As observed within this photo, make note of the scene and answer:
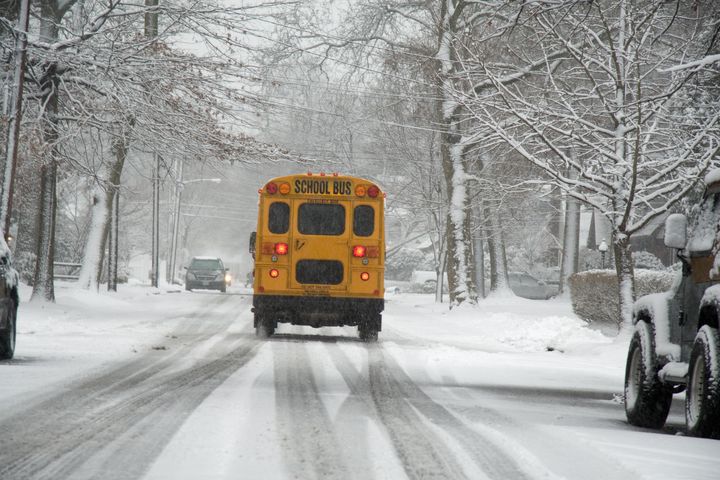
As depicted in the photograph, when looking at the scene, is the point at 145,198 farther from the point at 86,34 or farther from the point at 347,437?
the point at 347,437

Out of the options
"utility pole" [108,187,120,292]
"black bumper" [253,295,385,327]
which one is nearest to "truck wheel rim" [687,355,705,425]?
"black bumper" [253,295,385,327]

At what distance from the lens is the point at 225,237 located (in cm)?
10444

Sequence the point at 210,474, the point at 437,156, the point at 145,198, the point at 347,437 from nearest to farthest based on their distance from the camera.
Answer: the point at 210,474 → the point at 347,437 → the point at 437,156 → the point at 145,198

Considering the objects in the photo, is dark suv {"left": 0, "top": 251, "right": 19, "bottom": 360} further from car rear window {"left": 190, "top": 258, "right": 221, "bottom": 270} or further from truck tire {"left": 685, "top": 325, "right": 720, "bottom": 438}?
car rear window {"left": 190, "top": 258, "right": 221, "bottom": 270}

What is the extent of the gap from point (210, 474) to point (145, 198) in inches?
2702

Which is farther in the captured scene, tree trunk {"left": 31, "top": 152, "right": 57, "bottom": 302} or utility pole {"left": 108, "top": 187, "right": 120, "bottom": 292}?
utility pole {"left": 108, "top": 187, "right": 120, "bottom": 292}

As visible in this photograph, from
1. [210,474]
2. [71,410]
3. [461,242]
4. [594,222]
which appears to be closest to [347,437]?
[210,474]

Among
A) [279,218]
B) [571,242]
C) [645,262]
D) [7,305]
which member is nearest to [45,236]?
[279,218]

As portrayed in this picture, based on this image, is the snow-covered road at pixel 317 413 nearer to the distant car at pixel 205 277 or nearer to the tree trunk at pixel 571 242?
the tree trunk at pixel 571 242

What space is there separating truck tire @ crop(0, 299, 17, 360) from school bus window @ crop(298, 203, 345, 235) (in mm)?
6621

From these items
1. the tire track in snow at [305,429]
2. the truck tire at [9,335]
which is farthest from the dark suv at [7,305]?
the tire track in snow at [305,429]

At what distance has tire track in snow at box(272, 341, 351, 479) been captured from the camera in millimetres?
6289

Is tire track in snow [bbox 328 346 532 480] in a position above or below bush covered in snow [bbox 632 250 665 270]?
below

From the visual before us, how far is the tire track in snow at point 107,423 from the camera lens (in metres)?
6.13
